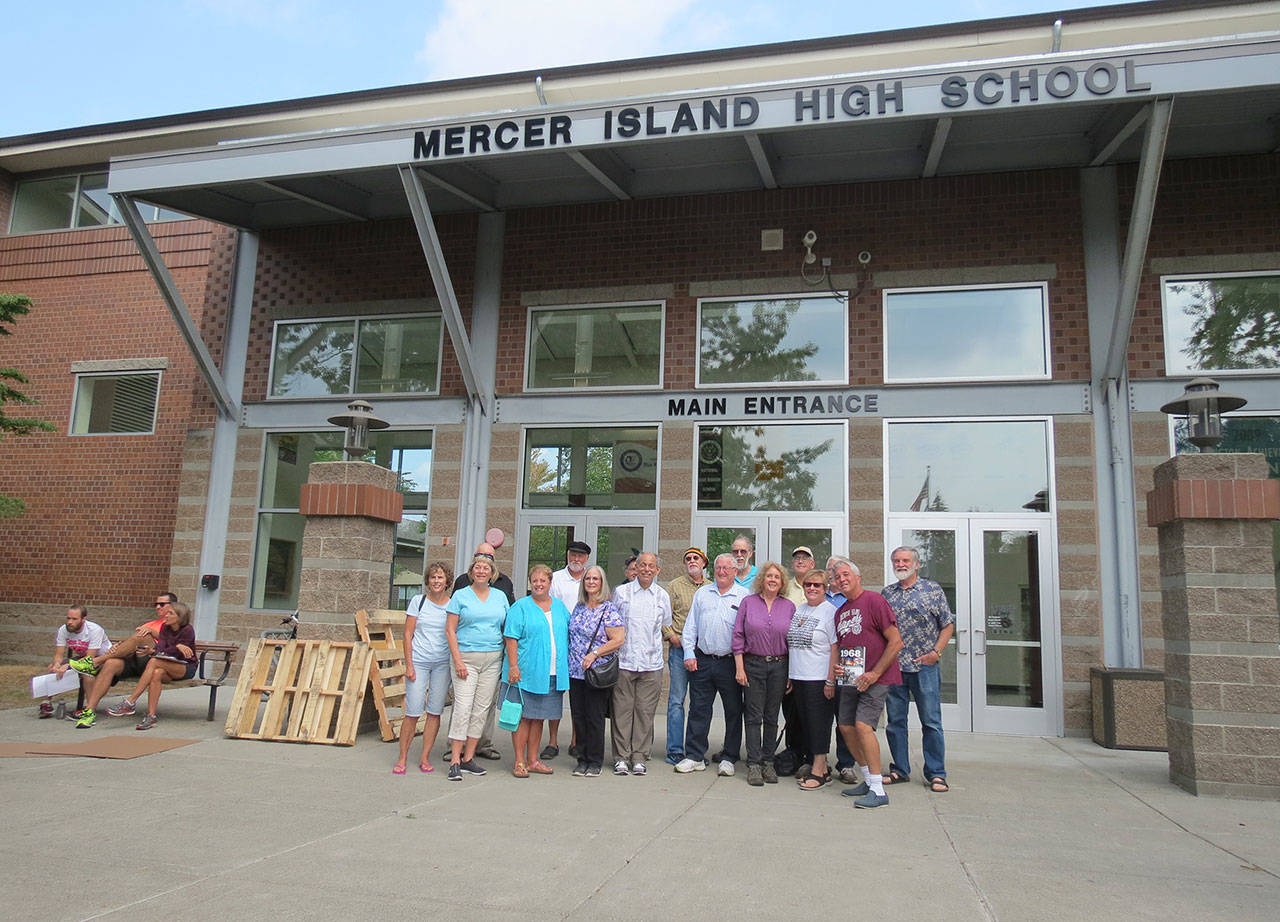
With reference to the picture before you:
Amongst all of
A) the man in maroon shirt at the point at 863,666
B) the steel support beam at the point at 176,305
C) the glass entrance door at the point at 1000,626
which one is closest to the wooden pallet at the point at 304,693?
the man in maroon shirt at the point at 863,666

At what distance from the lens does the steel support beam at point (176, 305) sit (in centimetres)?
1286

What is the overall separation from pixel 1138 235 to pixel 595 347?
21.7 feet

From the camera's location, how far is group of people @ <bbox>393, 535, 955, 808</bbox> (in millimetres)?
7645

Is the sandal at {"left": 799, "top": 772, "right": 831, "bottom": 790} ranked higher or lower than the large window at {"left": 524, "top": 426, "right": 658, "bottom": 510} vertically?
lower

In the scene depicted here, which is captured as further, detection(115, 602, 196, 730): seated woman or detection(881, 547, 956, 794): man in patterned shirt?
detection(115, 602, 196, 730): seated woman

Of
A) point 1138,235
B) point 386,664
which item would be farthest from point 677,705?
point 1138,235

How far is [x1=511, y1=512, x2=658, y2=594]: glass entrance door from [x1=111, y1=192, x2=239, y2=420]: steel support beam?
502 centimetres

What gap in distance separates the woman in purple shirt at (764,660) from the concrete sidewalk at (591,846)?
1.02ft

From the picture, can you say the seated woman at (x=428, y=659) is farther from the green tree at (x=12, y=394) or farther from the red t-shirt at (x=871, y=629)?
the green tree at (x=12, y=394)

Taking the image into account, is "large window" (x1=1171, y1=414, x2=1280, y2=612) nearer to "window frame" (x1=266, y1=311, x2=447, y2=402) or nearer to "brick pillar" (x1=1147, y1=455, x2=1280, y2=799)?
"brick pillar" (x1=1147, y1=455, x2=1280, y2=799)

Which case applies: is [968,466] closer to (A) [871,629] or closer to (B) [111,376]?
(A) [871,629]

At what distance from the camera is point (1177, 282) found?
11531mm

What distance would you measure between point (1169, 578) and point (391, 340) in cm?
1033

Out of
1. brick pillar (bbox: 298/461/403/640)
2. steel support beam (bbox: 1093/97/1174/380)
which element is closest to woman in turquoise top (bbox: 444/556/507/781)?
brick pillar (bbox: 298/461/403/640)
